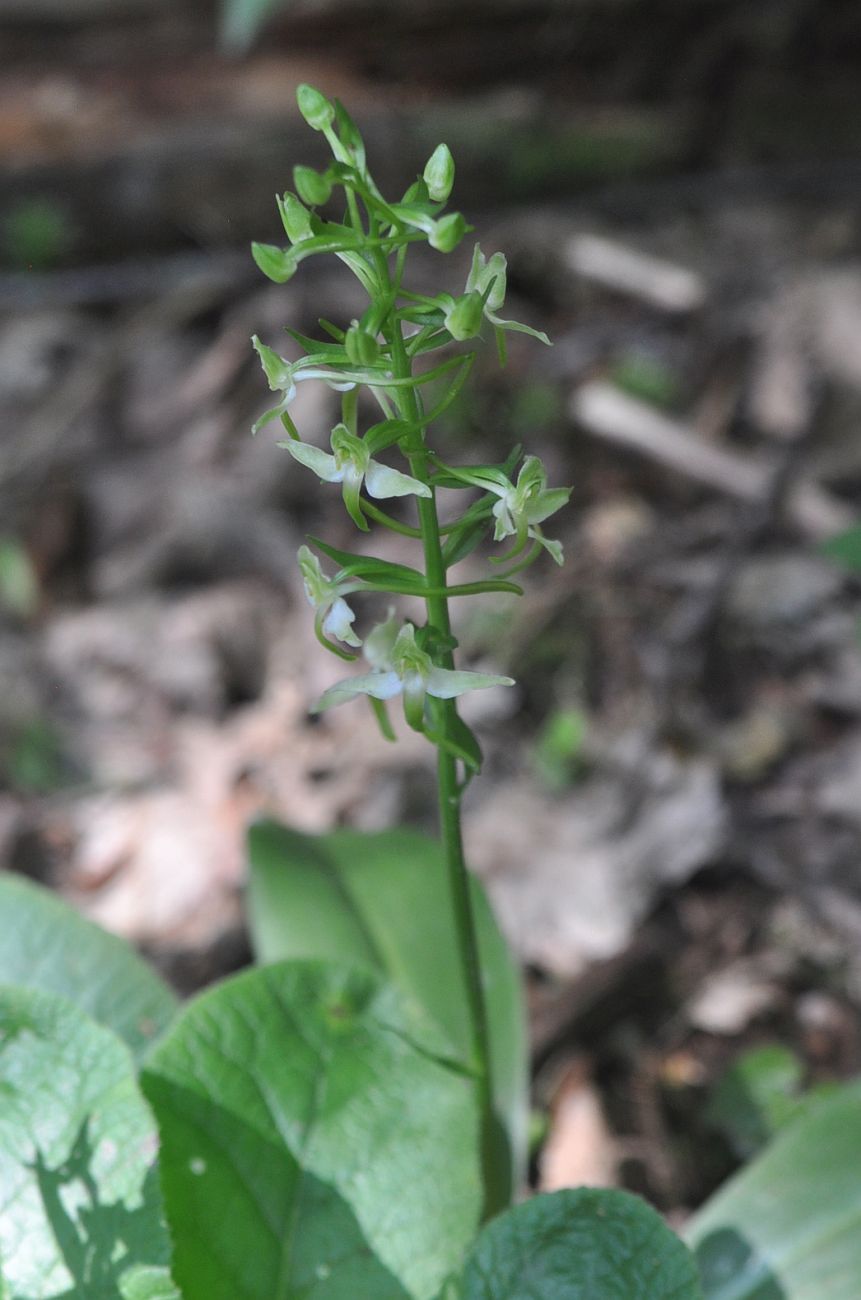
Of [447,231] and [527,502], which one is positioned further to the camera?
[527,502]

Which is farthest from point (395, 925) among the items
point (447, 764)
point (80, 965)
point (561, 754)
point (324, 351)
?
point (324, 351)

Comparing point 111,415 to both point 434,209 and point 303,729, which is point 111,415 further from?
point 434,209

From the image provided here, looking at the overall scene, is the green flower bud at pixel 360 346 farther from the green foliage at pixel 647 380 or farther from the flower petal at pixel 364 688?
the green foliage at pixel 647 380

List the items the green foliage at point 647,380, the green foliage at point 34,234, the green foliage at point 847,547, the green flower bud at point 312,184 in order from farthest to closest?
the green foliage at point 34,234 < the green foliage at point 647,380 < the green foliage at point 847,547 < the green flower bud at point 312,184

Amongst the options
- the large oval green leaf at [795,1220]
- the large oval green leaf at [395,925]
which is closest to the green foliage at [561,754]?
the large oval green leaf at [395,925]

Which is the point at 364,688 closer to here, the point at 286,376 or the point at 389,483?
the point at 389,483

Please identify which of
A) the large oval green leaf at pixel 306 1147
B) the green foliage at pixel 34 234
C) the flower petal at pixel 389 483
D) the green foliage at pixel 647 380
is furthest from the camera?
the green foliage at pixel 34 234

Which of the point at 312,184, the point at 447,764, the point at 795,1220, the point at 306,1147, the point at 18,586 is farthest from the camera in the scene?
the point at 18,586
